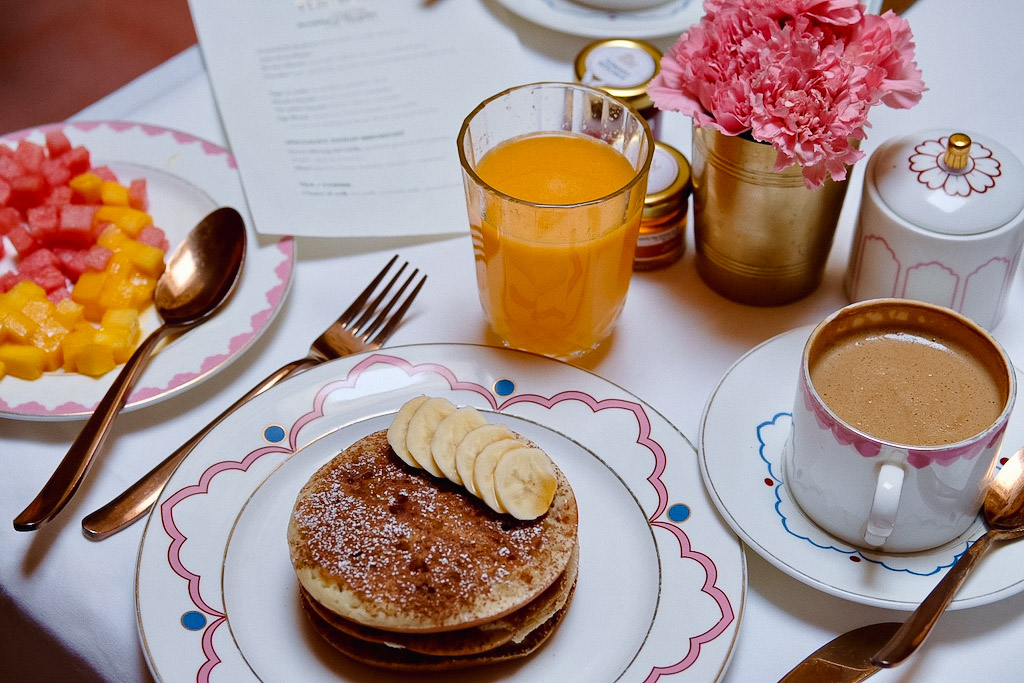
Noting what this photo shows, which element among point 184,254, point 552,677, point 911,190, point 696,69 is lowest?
point 552,677

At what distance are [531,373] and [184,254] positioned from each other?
1.77 ft

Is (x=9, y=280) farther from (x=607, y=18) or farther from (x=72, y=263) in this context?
(x=607, y=18)

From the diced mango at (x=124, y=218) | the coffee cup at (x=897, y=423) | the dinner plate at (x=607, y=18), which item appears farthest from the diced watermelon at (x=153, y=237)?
the coffee cup at (x=897, y=423)

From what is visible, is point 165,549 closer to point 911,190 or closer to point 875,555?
point 875,555

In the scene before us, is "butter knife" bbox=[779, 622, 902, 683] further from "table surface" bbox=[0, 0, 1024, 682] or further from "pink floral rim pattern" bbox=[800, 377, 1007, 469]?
"pink floral rim pattern" bbox=[800, 377, 1007, 469]

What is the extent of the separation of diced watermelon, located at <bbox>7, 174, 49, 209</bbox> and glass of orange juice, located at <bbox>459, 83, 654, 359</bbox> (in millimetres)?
680

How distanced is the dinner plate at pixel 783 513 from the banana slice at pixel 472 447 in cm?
24

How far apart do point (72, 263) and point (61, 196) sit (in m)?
0.14

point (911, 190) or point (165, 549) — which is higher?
point (911, 190)

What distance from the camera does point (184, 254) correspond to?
1.32 m

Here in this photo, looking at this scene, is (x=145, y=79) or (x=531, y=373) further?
(x=145, y=79)

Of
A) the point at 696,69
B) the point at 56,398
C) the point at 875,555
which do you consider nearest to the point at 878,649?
the point at 875,555

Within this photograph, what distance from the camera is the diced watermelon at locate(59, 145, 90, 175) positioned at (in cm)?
141

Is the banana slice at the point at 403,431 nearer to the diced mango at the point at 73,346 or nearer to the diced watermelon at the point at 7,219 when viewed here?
the diced mango at the point at 73,346
